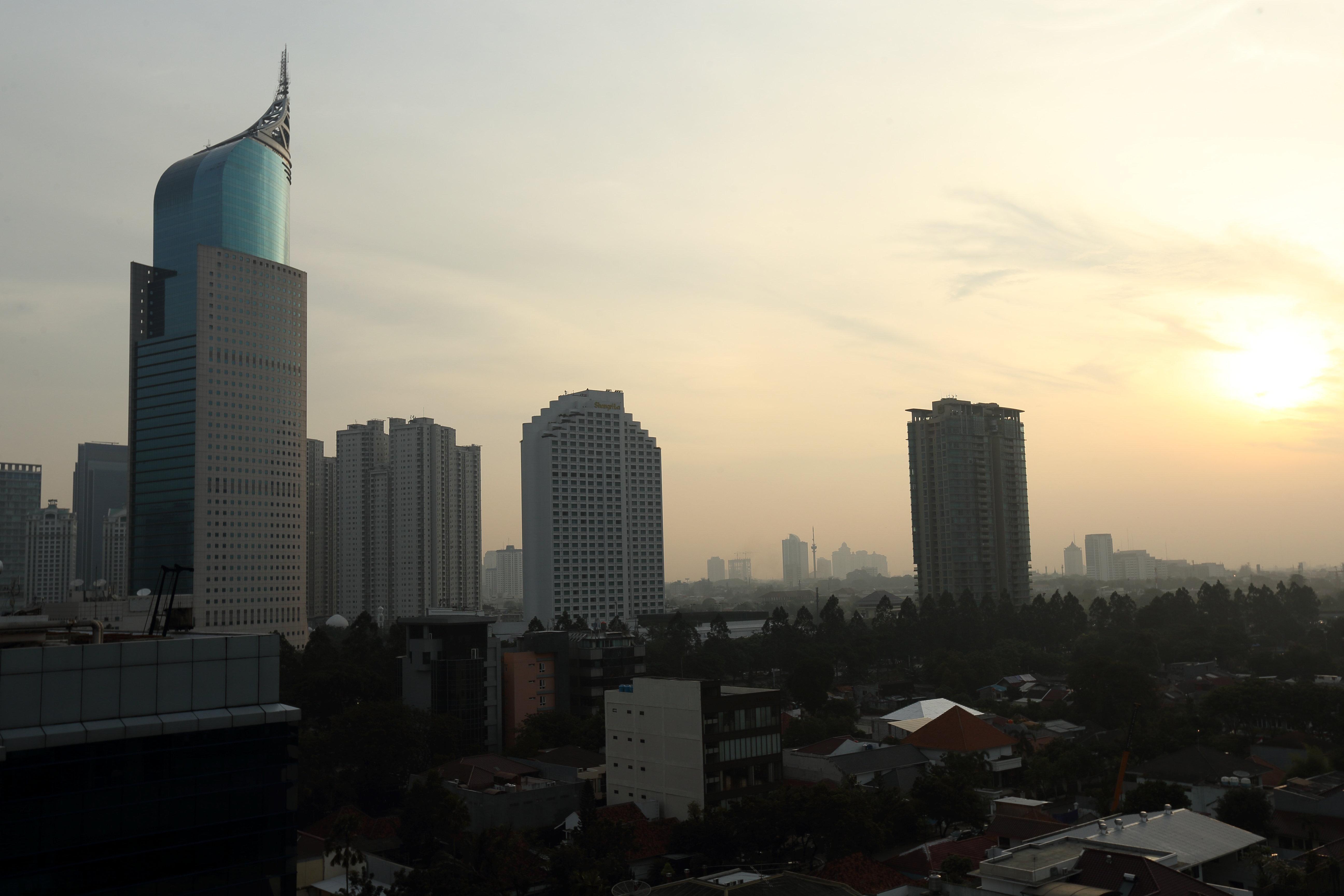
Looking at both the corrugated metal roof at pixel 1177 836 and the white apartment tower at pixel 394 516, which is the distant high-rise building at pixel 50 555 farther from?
the corrugated metal roof at pixel 1177 836

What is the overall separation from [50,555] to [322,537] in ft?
128

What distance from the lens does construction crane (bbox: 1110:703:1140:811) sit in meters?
36.0

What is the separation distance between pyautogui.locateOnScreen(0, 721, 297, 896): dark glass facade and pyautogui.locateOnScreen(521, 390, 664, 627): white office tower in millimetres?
92904

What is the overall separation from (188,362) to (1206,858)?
92442 millimetres

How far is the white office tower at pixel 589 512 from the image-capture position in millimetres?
114000

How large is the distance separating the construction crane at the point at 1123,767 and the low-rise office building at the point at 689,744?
1204 centimetres

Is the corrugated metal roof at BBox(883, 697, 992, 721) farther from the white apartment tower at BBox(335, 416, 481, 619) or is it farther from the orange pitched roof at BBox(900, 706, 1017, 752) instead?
the white apartment tower at BBox(335, 416, 481, 619)

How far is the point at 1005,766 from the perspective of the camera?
1754 inches

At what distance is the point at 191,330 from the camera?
312 ft

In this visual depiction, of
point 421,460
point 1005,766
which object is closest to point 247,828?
point 1005,766

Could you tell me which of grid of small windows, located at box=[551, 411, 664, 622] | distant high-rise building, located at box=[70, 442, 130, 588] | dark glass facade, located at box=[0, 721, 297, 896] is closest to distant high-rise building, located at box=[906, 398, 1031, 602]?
grid of small windows, located at box=[551, 411, 664, 622]

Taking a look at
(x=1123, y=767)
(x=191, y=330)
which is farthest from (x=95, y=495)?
(x=1123, y=767)

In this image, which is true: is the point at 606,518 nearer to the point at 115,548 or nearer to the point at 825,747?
the point at 825,747

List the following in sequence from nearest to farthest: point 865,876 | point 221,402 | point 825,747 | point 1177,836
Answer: point 1177,836, point 865,876, point 825,747, point 221,402
